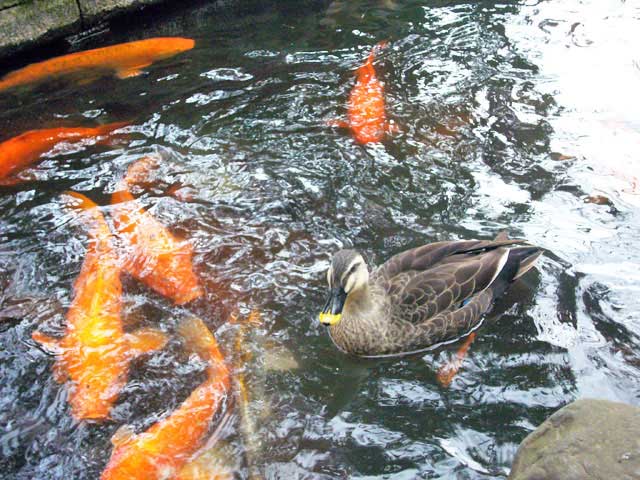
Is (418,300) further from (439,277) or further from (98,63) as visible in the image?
(98,63)

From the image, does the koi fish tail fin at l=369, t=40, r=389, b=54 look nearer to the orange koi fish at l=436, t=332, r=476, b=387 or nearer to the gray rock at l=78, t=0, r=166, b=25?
the gray rock at l=78, t=0, r=166, b=25

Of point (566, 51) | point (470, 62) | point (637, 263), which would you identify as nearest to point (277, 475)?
point (637, 263)

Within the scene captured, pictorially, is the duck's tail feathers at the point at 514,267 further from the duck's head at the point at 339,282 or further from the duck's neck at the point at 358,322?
the duck's head at the point at 339,282

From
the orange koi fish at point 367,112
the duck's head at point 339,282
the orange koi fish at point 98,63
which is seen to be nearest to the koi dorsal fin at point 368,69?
the orange koi fish at point 367,112

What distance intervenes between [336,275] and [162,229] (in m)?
2.03

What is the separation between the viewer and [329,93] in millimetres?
7359

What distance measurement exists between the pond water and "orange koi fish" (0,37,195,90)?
0.64 ft

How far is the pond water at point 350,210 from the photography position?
158 inches

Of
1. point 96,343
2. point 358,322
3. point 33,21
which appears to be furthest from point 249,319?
point 33,21

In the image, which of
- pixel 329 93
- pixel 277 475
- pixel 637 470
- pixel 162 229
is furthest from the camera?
pixel 329 93

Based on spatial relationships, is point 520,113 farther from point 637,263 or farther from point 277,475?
point 277,475

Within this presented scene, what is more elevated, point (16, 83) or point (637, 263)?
point (16, 83)

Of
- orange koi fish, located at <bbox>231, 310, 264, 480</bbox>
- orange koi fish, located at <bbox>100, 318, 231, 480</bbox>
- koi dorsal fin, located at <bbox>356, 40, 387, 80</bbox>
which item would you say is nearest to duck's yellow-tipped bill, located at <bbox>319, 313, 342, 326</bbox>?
orange koi fish, located at <bbox>231, 310, 264, 480</bbox>

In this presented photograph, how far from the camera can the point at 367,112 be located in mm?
6852
